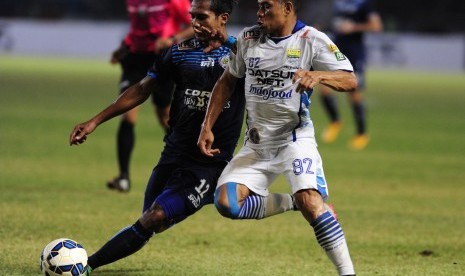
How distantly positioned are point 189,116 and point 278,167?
0.88 meters

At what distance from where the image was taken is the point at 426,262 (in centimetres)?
800

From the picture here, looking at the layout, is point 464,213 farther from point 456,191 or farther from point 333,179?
point 333,179

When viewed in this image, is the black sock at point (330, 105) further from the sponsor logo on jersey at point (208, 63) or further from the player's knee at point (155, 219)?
→ the player's knee at point (155, 219)

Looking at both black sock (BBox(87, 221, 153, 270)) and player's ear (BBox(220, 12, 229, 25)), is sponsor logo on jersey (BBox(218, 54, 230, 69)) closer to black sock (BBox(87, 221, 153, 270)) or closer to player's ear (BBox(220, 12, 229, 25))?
player's ear (BBox(220, 12, 229, 25))

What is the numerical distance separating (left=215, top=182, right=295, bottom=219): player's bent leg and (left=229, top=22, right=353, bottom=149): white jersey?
1.13 feet

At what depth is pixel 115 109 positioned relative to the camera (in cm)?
710

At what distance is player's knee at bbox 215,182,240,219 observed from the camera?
6.62m

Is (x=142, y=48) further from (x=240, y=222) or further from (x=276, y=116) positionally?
(x=276, y=116)

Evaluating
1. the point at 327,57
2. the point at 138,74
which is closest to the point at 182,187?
the point at 327,57

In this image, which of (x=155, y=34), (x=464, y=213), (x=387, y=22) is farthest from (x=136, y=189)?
(x=387, y=22)

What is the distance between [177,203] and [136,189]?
4849mm

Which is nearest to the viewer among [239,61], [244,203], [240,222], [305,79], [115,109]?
[305,79]

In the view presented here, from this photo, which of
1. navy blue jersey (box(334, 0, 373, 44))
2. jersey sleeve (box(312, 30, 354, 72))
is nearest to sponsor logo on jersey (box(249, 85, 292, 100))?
jersey sleeve (box(312, 30, 354, 72))

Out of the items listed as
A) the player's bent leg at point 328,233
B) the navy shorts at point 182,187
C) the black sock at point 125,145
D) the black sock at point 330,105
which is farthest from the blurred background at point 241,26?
the player's bent leg at point 328,233
